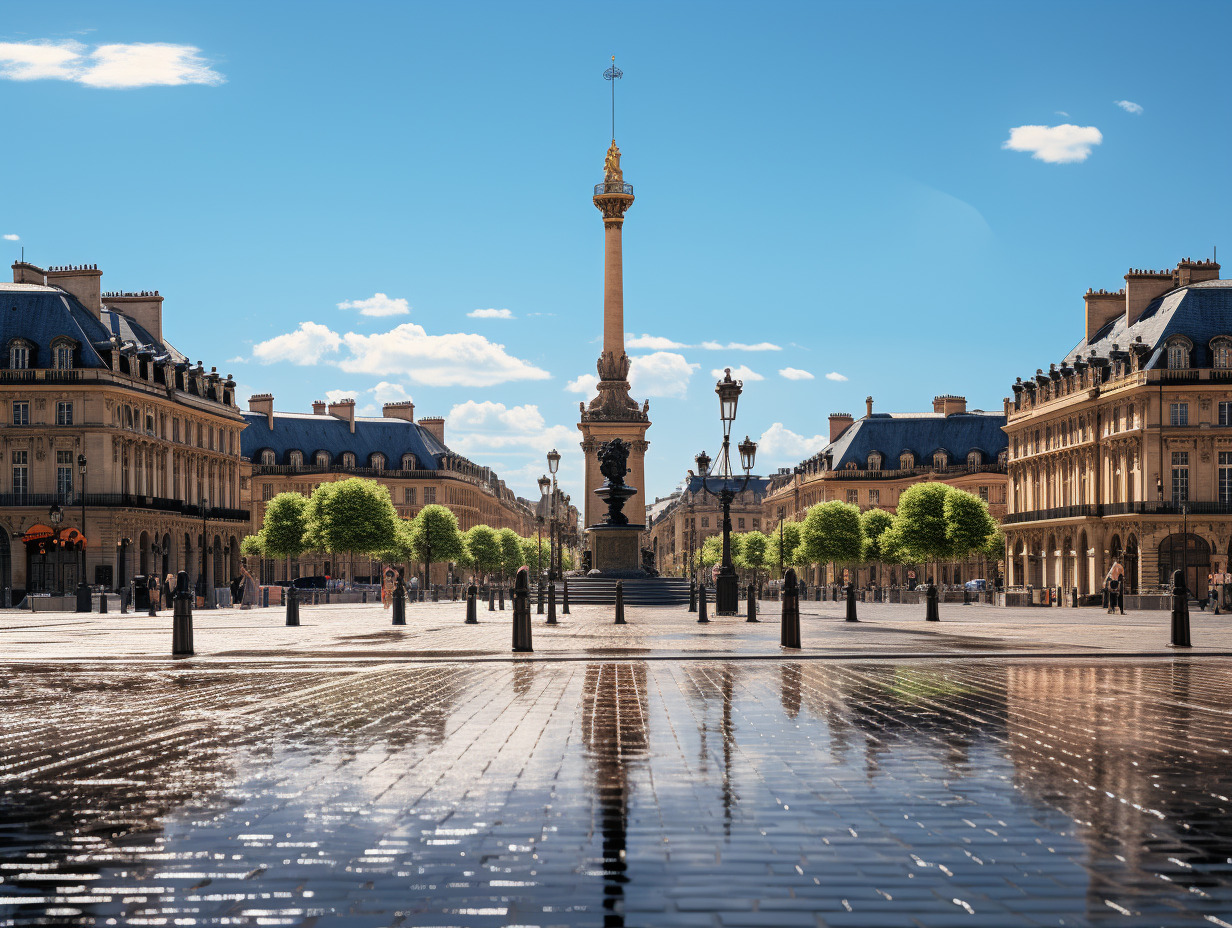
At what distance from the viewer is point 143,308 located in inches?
3529

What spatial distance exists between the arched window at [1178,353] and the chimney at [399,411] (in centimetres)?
8902

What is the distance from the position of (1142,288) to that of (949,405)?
58322 mm

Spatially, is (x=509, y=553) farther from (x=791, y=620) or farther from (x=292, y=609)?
(x=791, y=620)

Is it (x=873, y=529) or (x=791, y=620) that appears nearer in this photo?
(x=791, y=620)

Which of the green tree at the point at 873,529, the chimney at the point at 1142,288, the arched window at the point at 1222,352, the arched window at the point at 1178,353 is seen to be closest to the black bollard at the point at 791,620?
the arched window at the point at 1178,353

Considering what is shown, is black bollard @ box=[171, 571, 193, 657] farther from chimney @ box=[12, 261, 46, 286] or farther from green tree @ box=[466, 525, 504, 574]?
green tree @ box=[466, 525, 504, 574]

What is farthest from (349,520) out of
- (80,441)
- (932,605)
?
(932,605)

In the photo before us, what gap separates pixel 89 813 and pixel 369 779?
1908 millimetres

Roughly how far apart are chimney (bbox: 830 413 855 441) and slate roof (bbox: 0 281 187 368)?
86.4 meters

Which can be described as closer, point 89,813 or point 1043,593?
point 89,813

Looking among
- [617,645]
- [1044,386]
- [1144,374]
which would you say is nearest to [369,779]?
[617,645]

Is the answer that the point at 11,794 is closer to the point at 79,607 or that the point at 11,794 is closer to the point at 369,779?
the point at 369,779

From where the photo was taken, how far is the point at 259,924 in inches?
219

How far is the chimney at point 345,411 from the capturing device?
457ft
